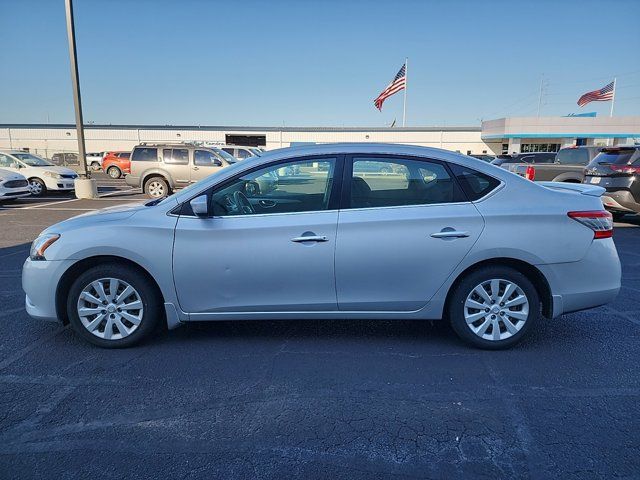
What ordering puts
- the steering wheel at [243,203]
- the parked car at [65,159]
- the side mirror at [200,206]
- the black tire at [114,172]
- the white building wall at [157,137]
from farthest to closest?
the white building wall at [157,137], the parked car at [65,159], the black tire at [114,172], the steering wheel at [243,203], the side mirror at [200,206]

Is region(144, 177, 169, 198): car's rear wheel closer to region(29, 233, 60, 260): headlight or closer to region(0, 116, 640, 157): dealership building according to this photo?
region(29, 233, 60, 260): headlight

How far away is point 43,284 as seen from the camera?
3.48 m

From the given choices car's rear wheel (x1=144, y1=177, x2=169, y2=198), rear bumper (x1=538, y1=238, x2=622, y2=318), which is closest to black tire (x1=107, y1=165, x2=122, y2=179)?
car's rear wheel (x1=144, y1=177, x2=169, y2=198)

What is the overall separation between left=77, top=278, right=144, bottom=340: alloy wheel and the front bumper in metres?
0.22

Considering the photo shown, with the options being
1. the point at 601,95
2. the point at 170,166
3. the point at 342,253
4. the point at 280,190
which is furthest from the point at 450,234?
the point at 601,95

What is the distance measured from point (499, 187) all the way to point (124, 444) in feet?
10.7

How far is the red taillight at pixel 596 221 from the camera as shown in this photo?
135 inches

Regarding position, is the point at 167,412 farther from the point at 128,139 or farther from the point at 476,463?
the point at 128,139

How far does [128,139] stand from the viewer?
48188mm

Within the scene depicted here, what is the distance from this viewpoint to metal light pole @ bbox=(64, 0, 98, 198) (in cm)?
1347

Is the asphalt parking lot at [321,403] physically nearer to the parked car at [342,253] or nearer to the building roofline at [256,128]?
the parked car at [342,253]

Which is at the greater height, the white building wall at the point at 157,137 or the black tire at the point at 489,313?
the white building wall at the point at 157,137

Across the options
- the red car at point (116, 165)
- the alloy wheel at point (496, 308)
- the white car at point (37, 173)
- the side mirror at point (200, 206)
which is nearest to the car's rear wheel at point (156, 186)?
the white car at point (37, 173)

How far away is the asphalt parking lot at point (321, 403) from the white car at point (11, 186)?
1090 cm
